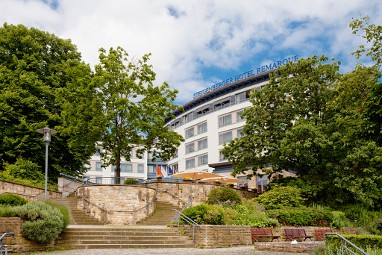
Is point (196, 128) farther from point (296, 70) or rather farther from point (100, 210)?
point (100, 210)

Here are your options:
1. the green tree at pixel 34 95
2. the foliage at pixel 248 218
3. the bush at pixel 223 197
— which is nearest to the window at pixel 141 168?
the green tree at pixel 34 95

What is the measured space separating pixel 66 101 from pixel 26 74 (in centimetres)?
496

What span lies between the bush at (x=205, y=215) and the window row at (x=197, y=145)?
44859 millimetres

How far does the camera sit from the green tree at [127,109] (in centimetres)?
3256

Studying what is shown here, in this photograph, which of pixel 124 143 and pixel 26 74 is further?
pixel 26 74

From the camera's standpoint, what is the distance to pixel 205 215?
21547mm

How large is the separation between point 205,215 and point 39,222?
7.57m

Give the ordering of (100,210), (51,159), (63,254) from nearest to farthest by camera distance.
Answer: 1. (63,254)
2. (100,210)
3. (51,159)

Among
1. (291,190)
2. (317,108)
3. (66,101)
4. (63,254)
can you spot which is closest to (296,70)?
(317,108)

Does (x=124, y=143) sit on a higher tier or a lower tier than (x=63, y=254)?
higher

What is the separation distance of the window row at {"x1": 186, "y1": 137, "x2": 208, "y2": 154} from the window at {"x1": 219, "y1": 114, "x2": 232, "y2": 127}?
411 centimetres

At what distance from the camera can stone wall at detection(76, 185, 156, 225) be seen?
27109mm

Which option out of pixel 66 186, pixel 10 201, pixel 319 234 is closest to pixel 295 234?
pixel 319 234

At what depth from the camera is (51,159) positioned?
38.1 metres
